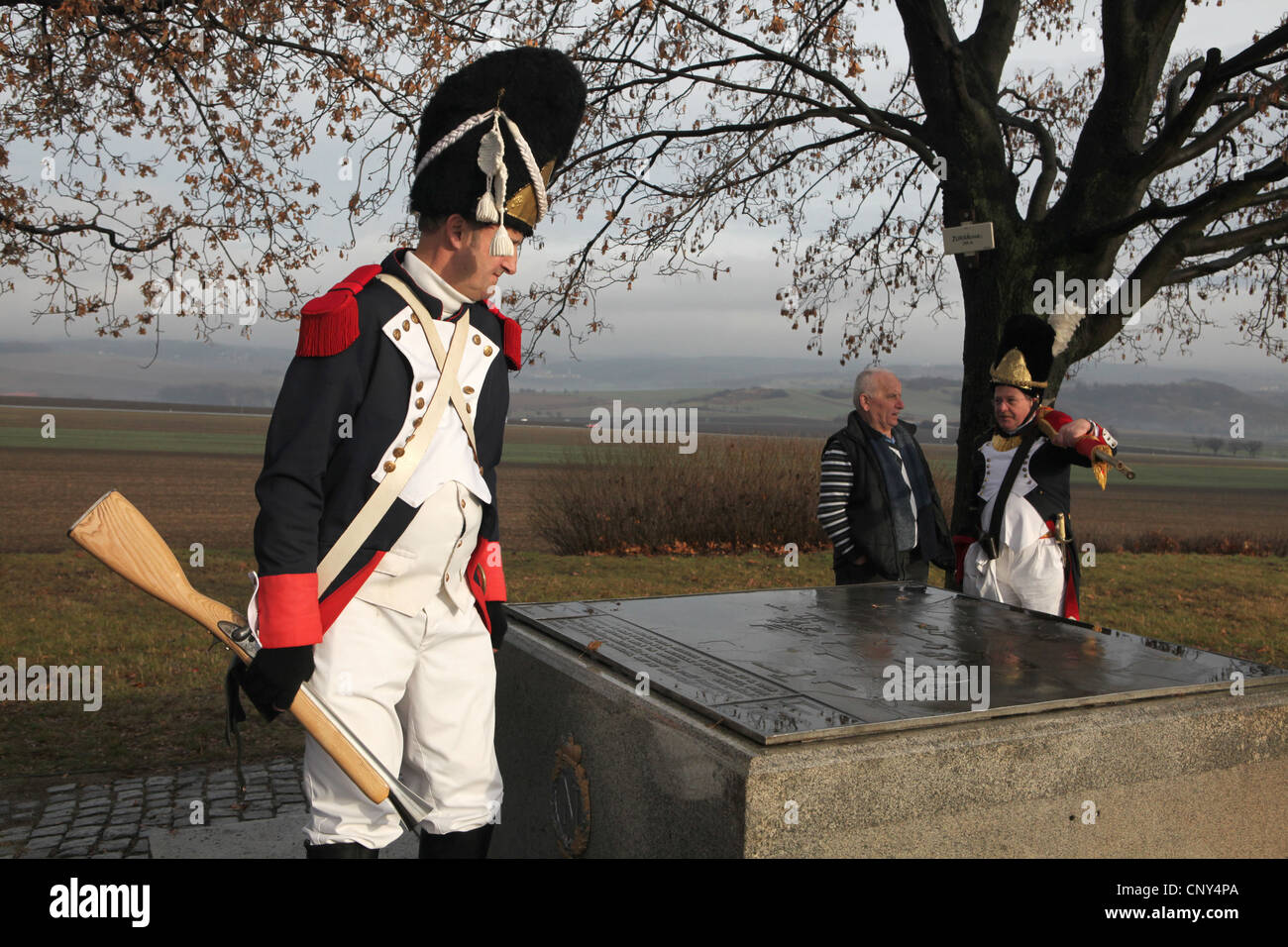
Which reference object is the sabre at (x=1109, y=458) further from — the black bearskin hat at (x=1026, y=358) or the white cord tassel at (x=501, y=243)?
the white cord tassel at (x=501, y=243)

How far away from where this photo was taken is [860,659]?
3643 mm

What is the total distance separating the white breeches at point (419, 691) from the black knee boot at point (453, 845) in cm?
3

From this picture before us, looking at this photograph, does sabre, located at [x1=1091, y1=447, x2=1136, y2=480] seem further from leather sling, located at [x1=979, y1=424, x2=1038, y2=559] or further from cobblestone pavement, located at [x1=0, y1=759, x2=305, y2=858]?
cobblestone pavement, located at [x1=0, y1=759, x2=305, y2=858]

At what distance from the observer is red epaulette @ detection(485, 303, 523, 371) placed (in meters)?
3.26

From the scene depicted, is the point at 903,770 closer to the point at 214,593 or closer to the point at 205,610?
the point at 205,610

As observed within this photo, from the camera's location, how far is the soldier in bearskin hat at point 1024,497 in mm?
4887

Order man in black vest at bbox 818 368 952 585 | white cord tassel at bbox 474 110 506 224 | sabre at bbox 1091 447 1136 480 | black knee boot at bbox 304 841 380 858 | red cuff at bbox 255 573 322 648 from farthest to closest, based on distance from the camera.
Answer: man in black vest at bbox 818 368 952 585, sabre at bbox 1091 447 1136 480, white cord tassel at bbox 474 110 506 224, black knee boot at bbox 304 841 380 858, red cuff at bbox 255 573 322 648

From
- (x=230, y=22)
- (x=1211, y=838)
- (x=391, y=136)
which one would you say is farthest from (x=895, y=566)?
(x=230, y=22)

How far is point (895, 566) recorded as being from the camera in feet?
18.3

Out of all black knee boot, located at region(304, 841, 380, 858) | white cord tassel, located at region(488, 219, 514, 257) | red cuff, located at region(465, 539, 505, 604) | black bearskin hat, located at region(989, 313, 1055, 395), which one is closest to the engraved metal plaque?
red cuff, located at region(465, 539, 505, 604)

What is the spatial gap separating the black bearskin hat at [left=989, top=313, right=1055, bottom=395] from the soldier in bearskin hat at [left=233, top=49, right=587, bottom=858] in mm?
2630

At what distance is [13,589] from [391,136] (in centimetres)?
577

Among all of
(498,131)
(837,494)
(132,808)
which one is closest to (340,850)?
(498,131)

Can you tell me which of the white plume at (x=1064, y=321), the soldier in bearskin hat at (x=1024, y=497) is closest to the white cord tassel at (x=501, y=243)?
the soldier in bearskin hat at (x=1024, y=497)
